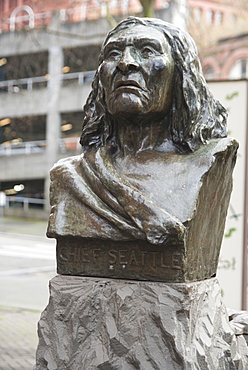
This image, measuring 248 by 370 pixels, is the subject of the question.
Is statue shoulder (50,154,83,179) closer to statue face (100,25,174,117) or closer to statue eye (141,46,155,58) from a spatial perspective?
statue face (100,25,174,117)

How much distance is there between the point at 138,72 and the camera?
3150 millimetres

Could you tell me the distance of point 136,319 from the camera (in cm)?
309

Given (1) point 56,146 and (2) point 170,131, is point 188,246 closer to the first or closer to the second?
(2) point 170,131

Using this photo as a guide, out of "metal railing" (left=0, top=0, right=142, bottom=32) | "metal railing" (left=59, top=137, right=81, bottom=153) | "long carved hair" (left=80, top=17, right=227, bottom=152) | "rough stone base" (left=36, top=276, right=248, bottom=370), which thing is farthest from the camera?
"metal railing" (left=59, top=137, right=81, bottom=153)

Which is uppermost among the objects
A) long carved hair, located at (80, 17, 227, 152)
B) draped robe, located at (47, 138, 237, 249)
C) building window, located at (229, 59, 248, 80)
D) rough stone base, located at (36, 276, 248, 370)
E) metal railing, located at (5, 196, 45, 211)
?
building window, located at (229, 59, 248, 80)

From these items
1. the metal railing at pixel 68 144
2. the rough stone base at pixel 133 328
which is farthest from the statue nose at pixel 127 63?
the metal railing at pixel 68 144

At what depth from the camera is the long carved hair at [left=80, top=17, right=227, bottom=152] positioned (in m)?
3.25

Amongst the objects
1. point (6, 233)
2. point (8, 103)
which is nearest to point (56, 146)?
point (8, 103)

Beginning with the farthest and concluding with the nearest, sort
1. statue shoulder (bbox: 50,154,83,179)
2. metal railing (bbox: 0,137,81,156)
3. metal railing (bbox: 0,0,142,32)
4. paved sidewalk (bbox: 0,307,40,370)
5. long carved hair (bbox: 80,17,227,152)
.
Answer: metal railing (bbox: 0,137,81,156)
metal railing (bbox: 0,0,142,32)
paved sidewalk (bbox: 0,307,40,370)
statue shoulder (bbox: 50,154,83,179)
long carved hair (bbox: 80,17,227,152)

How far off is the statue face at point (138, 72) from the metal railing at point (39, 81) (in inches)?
751

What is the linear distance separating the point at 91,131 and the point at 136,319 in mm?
1149

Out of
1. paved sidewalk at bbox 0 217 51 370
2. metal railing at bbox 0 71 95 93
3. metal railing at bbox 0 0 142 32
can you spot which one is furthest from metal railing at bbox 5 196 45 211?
paved sidewalk at bbox 0 217 51 370

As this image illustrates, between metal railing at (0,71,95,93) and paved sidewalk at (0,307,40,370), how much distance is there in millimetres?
15803

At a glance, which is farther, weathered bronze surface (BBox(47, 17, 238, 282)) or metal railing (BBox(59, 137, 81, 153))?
metal railing (BBox(59, 137, 81, 153))
